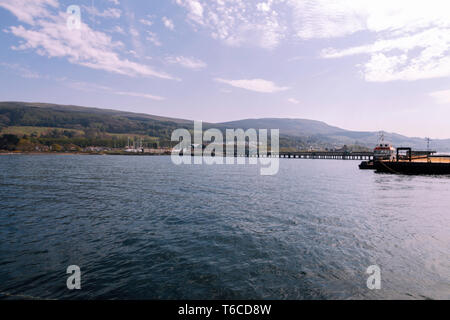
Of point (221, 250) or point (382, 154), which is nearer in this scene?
point (221, 250)

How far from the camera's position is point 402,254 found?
14.0 metres

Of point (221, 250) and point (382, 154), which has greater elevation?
point (382, 154)

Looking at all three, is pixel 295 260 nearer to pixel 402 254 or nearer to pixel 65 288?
pixel 402 254

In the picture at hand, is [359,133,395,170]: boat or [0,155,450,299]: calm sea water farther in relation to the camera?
[359,133,395,170]: boat

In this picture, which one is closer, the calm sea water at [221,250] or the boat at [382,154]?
the calm sea water at [221,250]

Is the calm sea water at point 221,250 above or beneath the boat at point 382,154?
beneath

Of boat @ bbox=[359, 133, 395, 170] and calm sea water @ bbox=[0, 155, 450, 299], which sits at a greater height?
boat @ bbox=[359, 133, 395, 170]
